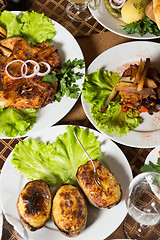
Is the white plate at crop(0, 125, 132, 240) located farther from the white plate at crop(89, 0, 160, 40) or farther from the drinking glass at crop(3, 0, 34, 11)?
the drinking glass at crop(3, 0, 34, 11)

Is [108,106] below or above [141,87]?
below

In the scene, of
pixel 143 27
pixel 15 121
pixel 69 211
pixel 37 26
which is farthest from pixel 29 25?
pixel 69 211

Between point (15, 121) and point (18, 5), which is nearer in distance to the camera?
point (15, 121)

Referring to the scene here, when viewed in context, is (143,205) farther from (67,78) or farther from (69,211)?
(67,78)

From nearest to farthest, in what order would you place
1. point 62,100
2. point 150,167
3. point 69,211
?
point 69,211, point 150,167, point 62,100

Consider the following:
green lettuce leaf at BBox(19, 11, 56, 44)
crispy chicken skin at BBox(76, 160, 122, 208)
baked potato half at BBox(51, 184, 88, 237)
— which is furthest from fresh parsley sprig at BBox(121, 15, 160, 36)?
baked potato half at BBox(51, 184, 88, 237)

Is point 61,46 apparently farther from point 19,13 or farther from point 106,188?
point 106,188

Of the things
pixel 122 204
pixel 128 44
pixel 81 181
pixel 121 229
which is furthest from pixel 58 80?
pixel 121 229
